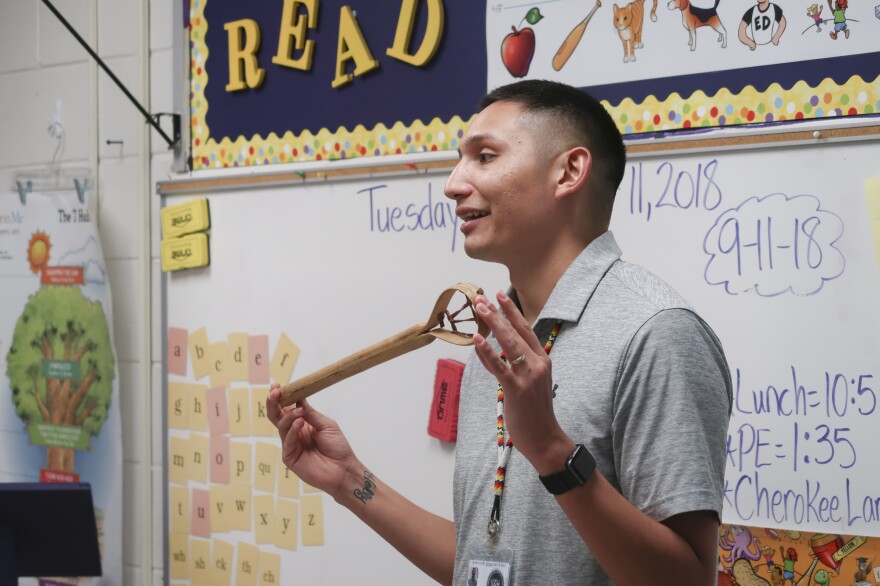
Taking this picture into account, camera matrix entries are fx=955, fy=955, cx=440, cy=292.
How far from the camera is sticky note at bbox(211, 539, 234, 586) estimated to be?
7.04 ft

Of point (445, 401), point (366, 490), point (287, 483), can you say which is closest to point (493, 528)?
point (366, 490)

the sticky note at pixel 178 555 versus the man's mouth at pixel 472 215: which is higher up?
the man's mouth at pixel 472 215

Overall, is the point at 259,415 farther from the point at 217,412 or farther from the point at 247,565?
the point at 247,565

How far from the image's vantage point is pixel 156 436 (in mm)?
2277

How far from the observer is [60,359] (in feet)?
7.78

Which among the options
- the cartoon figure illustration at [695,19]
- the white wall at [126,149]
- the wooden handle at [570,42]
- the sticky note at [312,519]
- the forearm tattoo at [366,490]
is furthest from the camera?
the white wall at [126,149]

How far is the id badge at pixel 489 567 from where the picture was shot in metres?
1.02

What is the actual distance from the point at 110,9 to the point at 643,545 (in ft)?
6.56

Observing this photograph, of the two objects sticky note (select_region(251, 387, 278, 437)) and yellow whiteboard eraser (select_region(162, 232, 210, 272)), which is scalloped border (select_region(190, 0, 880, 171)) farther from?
sticky note (select_region(251, 387, 278, 437))

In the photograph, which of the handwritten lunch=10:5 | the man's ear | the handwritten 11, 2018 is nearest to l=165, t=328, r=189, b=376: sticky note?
the handwritten 11, 2018

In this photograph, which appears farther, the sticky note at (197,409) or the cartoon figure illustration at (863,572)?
the sticky note at (197,409)

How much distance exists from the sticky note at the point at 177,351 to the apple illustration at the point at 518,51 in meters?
0.98

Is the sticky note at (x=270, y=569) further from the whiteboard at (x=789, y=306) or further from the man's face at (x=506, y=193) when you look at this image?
the man's face at (x=506, y=193)

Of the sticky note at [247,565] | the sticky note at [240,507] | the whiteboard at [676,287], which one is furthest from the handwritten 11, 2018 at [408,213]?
the sticky note at [247,565]
